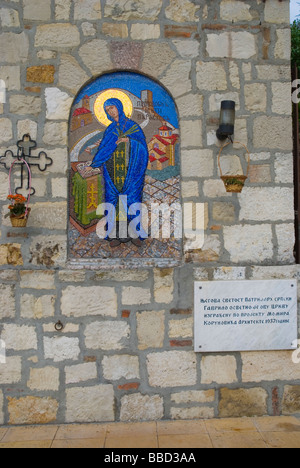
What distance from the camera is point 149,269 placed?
3.47m

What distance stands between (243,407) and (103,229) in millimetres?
1802

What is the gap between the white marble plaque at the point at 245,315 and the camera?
349cm

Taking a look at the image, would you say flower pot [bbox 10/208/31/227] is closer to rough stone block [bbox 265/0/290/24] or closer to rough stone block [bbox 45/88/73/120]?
rough stone block [bbox 45/88/73/120]

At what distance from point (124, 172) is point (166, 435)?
2.03 meters

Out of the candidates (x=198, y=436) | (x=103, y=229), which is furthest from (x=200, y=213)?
(x=198, y=436)

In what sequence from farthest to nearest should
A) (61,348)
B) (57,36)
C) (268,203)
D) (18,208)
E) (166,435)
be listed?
(268,203), (57,36), (61,348), (18,208), (166,435)

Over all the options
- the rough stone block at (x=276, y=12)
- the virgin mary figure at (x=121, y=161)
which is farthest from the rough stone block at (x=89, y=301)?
the rough stone block at (x=276, y=12)

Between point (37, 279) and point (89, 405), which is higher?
point (37, 279)

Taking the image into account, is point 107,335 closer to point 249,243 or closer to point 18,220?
point 18,220

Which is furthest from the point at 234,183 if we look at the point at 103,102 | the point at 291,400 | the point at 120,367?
the point at 291,400

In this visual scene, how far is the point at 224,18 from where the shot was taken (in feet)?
11.9

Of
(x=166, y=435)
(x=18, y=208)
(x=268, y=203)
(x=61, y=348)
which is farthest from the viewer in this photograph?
(x=268, y=203)

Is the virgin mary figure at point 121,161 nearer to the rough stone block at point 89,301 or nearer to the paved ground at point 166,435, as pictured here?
the rough stone block at point 89,301
